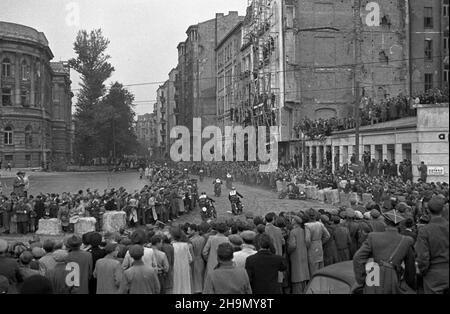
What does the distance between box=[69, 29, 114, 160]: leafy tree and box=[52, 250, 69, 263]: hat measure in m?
61.4

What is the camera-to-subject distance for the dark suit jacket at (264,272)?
6.99 metres

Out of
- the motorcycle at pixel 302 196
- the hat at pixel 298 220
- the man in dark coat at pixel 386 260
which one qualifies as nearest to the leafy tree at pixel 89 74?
the motorcycle at pixel 302 196

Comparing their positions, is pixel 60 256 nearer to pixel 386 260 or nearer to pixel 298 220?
pixel 298 220

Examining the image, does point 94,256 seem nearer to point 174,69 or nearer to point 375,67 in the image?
point 375,67

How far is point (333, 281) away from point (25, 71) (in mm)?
64334

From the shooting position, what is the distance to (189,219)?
2341 centimetres

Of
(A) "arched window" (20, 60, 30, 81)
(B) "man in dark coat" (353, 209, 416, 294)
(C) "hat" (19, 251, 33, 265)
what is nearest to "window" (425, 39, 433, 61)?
(A) "arched window" (20, 60, 30, 81)

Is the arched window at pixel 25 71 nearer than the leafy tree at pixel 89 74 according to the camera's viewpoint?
Yes

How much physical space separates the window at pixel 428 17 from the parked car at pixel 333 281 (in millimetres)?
46270

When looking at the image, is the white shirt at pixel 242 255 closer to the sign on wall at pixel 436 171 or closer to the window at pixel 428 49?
the sign on wall at pixel 436 171

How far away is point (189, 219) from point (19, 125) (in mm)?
46683

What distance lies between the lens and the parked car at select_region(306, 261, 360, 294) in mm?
6035

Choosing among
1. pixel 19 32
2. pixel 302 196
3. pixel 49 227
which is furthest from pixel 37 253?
pixel 19 32

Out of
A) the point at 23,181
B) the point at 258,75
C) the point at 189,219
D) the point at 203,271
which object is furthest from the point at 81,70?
the point at 203,271
